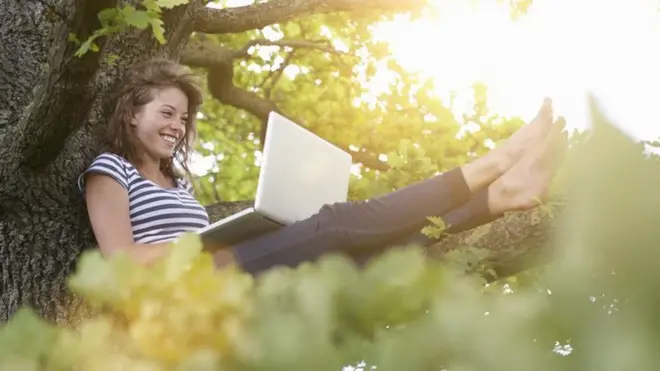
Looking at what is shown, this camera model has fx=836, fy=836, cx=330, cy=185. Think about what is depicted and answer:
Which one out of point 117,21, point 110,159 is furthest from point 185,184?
point 117,21

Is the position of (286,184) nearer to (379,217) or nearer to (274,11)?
(379,217)

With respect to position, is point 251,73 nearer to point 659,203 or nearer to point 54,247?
point 54,247

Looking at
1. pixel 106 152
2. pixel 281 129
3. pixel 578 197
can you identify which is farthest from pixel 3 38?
pixel 578 197

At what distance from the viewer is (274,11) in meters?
4.33

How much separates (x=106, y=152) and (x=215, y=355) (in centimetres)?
320

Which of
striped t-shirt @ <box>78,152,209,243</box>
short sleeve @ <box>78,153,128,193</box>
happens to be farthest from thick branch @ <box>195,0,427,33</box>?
short sleeve @ <box>78,153,128,193</box>

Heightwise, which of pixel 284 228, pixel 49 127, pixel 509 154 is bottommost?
pixel 49 127

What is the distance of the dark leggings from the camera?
271 centimetres

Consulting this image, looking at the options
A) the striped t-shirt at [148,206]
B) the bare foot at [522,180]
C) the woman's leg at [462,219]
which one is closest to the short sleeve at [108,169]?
the striped t-shirt at [148,206]

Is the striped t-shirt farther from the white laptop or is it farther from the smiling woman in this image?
the white laptop

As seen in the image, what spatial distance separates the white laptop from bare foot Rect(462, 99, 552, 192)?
70cm

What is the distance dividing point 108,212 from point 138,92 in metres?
0.72

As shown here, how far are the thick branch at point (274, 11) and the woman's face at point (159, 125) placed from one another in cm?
81

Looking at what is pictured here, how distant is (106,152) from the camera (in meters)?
3.54
